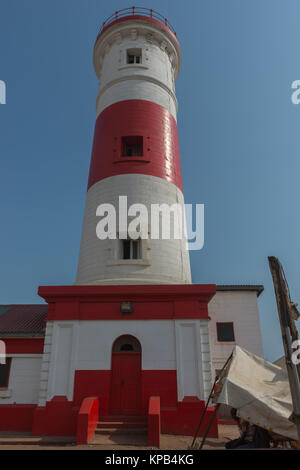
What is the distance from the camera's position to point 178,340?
1118 centimetres

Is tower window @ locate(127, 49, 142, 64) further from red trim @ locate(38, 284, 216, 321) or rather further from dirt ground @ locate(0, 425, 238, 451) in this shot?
dirt ground @ locate(0, 425, 238, 451)

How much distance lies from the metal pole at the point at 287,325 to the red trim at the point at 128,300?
4880 millimetres

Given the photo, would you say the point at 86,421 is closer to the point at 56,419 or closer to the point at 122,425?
the point at 122,425

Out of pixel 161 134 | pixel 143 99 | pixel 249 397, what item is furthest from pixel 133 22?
pixel 249 397

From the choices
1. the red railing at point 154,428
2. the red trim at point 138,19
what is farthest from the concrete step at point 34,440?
the red trim at point 138,19

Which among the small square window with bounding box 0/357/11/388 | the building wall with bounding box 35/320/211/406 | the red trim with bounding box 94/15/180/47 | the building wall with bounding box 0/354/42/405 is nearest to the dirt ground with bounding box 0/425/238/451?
the building wall with bounding box 35/320/211/406

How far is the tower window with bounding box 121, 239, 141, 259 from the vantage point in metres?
13.5

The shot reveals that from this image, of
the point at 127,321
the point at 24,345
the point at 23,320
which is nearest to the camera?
Result: the point at 127,321

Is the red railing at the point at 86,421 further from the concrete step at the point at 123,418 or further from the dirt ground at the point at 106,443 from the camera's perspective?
the concrete step at the point at 123,418

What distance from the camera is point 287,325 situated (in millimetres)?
6355

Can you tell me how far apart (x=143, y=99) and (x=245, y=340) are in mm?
12471

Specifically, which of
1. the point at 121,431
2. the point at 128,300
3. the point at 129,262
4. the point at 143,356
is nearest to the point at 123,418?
the point at 121,431

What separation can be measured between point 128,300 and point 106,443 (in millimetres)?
4259

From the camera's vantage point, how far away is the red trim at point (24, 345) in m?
12.3
